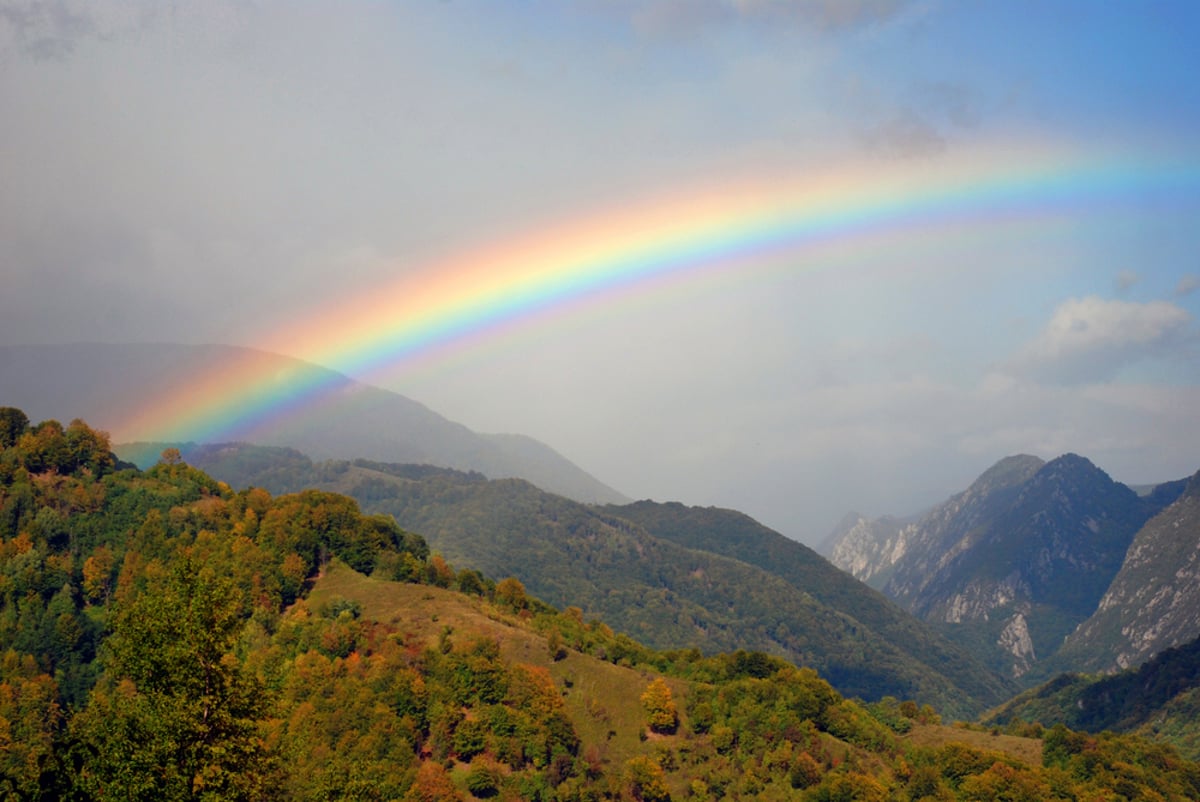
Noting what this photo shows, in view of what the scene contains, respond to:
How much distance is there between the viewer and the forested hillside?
11056 centimetres

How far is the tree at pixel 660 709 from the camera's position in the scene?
123750mm

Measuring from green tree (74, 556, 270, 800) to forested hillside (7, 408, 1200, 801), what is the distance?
47.6m

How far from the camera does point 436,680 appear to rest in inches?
4695

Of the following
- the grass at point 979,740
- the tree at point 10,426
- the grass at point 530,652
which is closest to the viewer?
the grass at point 530,652

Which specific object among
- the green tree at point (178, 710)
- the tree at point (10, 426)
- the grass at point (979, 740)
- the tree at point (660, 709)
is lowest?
the grass at point (979, 740)

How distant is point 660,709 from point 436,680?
1262 inches

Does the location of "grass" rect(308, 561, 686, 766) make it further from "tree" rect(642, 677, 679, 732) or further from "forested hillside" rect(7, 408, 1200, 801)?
"tree" rect(642, 677, 679, 732)

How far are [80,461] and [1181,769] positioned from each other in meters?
200

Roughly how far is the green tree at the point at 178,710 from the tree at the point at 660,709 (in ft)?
312

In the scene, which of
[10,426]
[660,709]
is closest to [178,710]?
[660,709]

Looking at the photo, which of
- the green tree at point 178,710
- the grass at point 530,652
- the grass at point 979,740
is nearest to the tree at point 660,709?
the grass at point 530,652

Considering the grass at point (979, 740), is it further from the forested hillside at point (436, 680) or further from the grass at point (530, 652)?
the grass at point (530, 652)

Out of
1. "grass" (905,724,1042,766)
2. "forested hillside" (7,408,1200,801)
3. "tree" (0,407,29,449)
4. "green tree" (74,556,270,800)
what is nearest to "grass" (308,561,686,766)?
"forested hillside" (7,408,1200,801)

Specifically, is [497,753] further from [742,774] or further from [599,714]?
[742,774]
